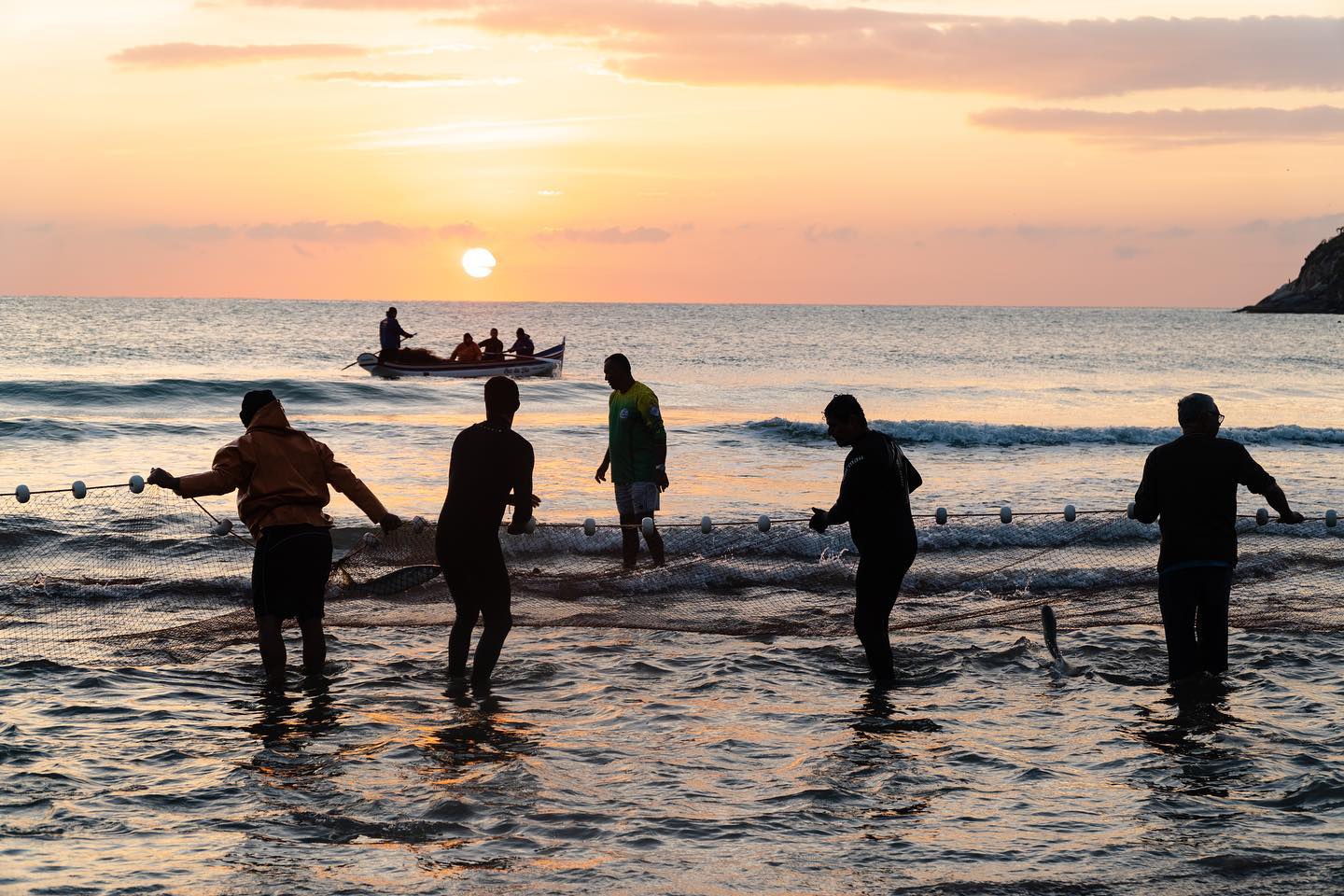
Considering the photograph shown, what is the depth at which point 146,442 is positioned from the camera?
981 inches

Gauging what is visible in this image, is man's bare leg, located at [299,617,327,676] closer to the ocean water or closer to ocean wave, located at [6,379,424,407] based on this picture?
the ocean water

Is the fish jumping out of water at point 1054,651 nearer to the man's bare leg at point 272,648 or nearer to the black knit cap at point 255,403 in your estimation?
the man's bare leg at point 272,648

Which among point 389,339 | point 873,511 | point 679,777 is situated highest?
point 389,339

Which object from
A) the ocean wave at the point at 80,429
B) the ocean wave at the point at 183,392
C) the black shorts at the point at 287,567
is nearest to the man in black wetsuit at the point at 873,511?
the black shorts at the point at 287,567

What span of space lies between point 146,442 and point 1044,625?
21.1 metres

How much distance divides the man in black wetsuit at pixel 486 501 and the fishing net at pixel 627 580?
2.02 meters

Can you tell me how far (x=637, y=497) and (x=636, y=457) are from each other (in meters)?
0.34

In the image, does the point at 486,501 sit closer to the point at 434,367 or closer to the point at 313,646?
the point at 313,646

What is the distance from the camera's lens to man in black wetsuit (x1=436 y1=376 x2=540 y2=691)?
22.3ft

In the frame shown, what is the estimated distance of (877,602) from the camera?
7215 millimetres

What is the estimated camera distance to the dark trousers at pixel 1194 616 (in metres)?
6.76

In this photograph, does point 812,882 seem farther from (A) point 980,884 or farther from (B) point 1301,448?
(B) point 1301,448

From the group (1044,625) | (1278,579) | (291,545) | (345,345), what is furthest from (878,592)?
(345,345)

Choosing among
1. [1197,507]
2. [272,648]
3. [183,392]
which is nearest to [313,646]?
[272,648]
